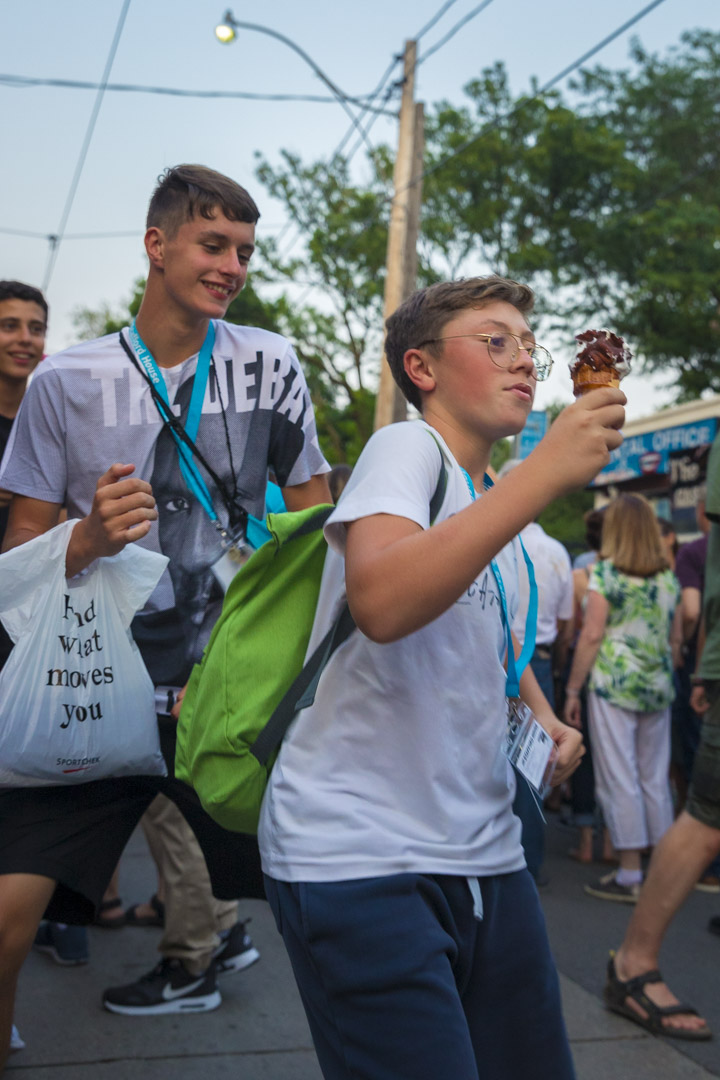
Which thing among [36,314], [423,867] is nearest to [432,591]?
[423,867]

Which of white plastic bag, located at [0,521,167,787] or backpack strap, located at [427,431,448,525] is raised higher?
backpack strap, located at [427,431,448,525]

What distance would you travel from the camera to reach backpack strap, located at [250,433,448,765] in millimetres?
1745

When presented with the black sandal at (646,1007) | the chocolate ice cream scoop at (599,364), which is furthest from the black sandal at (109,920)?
the chocolate ice cream scoop at (599,364)

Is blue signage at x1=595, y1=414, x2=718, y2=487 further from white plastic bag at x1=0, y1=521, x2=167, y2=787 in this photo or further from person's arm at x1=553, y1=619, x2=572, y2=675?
white plastic bag at x1=0, y1=521, x2=167, y2=787

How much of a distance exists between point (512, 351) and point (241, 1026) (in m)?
2.63

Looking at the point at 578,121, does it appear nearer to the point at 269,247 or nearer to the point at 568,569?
the point at 269,247

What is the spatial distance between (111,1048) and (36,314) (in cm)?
247

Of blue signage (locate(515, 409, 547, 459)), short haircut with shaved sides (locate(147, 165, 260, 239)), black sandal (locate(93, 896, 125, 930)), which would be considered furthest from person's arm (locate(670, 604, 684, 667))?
short haircut with shaved sides (locate(147, 165, 260, 239))

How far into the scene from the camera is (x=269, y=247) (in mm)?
25875

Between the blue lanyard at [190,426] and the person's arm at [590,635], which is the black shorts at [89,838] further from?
the person's arm at [590,635]

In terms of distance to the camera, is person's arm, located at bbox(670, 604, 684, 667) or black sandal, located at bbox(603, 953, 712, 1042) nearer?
black sandal, located at bbox(603, 953, 712, 1042)

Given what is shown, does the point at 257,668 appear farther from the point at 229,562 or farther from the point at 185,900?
the point at 185,900

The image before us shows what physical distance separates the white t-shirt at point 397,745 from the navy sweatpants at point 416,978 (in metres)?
0.04

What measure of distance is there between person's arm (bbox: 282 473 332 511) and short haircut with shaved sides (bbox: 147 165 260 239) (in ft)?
2.10
